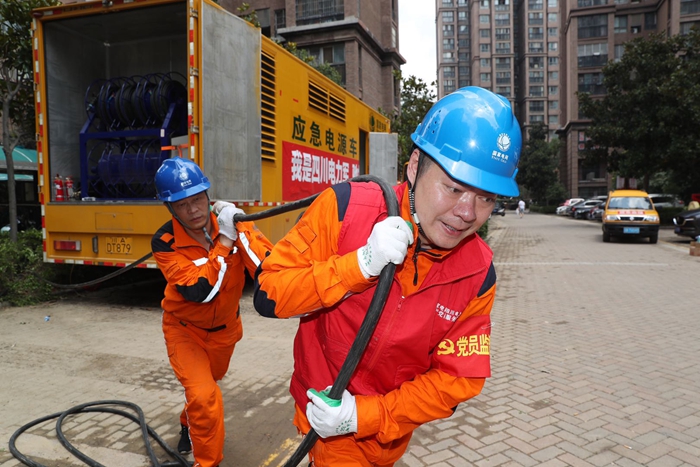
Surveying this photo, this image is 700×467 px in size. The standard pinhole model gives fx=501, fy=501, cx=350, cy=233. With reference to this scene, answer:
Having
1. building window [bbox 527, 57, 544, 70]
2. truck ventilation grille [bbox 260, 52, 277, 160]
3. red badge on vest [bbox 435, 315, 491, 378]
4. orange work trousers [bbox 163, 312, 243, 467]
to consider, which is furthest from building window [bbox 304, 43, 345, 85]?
building window [bbox 527, 57, 544, 70]

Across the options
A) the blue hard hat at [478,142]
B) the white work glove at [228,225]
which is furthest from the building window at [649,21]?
the blue hard hat at [478,142]

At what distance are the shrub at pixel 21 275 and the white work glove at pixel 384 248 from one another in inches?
300

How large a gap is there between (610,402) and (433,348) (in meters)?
3.15

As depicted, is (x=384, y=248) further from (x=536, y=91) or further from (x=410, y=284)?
(x=536, y=91)

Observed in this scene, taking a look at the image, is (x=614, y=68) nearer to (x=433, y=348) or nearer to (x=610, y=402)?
(x=610, y=402)

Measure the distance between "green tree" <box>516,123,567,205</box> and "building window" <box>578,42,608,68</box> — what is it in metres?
9.62

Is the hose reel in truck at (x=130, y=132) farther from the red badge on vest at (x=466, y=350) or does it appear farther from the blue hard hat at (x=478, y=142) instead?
the red badge on vest at (x=466, y=350)

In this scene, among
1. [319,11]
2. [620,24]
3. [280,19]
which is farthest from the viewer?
[620,24]

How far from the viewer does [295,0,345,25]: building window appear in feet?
100.0

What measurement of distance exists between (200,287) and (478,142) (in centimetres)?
181

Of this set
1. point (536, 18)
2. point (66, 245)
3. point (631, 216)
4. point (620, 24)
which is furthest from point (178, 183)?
point (536, 18)

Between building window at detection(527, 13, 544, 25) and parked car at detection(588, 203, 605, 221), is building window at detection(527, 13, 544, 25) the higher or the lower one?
the higher one

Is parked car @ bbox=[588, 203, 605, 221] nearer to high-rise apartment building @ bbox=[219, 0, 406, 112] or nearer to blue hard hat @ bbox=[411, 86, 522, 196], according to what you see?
high-rise apartment building @ bbox=[219, 0, 406, 112]

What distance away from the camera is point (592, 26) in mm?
59031
